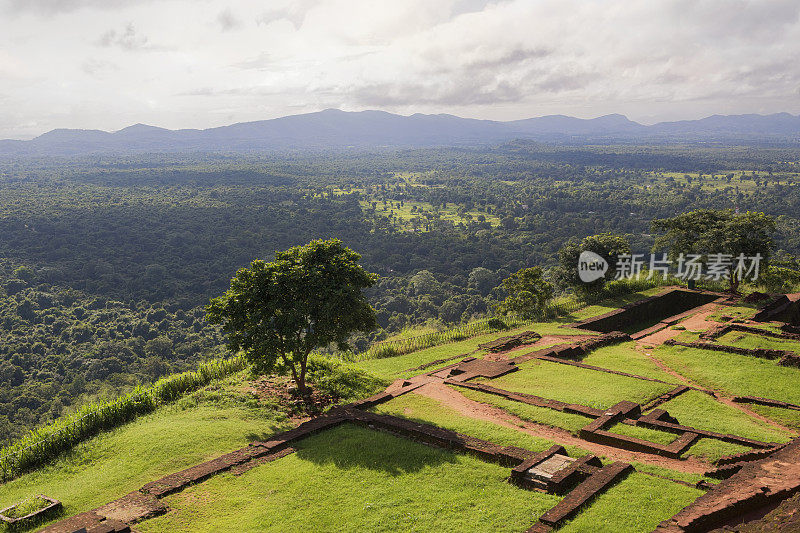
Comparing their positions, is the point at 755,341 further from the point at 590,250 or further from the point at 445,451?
the point at 445,451

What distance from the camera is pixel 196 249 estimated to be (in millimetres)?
91562

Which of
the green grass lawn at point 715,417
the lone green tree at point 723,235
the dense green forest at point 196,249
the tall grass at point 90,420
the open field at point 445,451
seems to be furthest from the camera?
the dense green forest at point 196,249

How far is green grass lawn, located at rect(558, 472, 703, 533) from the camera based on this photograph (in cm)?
925

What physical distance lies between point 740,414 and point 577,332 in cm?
1142

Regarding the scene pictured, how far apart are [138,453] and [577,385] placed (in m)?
14.4

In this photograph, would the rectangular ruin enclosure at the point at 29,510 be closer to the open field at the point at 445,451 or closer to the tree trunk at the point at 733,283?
the open field at the point at 445,451

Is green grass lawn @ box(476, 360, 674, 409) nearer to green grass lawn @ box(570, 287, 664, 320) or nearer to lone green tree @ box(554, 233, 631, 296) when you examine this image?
green grass lawn @ box(570, 287, 664, 320)

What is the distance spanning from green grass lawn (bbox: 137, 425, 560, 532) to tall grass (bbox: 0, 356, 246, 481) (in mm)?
6011

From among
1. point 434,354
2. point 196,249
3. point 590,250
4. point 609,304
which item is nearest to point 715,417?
point 434,354

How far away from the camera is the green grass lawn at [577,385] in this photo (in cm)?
1705

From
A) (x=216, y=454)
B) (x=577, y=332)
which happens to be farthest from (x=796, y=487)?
(x=577, y=332)

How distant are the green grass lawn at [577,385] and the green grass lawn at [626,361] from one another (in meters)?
1.43

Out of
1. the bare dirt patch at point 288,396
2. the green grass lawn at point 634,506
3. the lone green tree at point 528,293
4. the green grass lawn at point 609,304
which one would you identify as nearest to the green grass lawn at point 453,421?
the green grass lawn at point 634,506

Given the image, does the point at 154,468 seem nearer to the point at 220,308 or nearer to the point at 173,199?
the point at 220,308
